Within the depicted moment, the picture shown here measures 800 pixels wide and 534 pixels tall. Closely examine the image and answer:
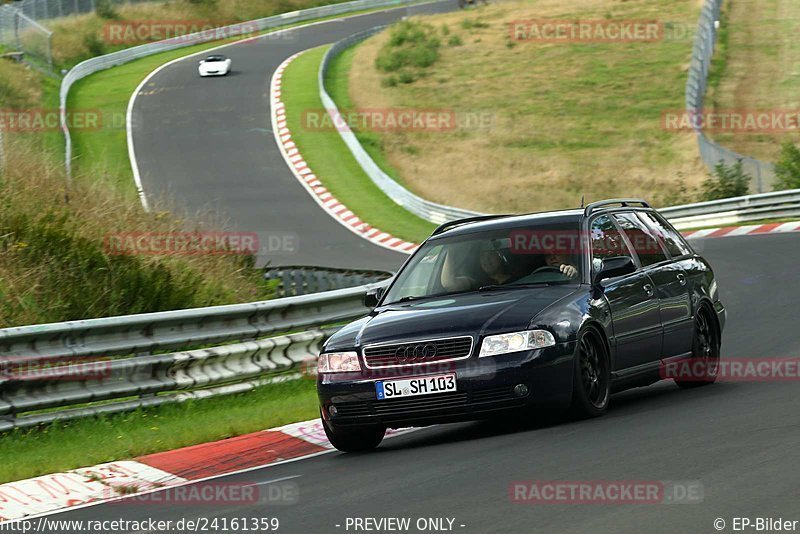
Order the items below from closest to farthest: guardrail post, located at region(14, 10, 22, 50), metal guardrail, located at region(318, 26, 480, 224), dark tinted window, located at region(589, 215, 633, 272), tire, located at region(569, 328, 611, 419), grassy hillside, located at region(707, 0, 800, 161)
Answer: tire, located at region(569, 328, 611, 419)
dark tinted window, located at region(589, 215, 633, 272)
metal guardrail, located at region(318, 26, 480, 224)
grassy hillside, located at region(707, 0, 800, 161)
guardrail post, located at region(14, 10, 22, 50)

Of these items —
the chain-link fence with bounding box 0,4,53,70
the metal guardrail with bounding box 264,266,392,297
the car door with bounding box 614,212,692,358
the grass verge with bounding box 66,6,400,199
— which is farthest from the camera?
the chain-link fence with bounding box 0,4,53,70

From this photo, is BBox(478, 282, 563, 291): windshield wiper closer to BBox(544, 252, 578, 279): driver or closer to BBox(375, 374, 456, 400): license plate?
BBox(544, 252, 578, 279): driver

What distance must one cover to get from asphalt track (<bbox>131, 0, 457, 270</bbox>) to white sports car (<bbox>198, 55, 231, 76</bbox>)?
40 cm

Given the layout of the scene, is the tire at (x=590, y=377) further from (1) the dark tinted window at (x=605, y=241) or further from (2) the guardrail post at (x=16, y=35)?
(2) the guardrail post at (x=16, y=35)

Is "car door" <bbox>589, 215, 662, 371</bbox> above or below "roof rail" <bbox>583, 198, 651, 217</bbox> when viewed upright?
below

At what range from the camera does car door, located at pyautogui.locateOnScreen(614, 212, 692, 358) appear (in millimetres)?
10672

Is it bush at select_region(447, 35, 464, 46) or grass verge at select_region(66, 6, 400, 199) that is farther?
bush at select_region(447, 35, 464, 46)

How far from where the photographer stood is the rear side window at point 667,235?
11328 millimetres

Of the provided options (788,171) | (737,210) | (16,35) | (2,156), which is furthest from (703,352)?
(16,35)

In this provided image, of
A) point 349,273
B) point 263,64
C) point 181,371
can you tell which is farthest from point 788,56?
point 181,371

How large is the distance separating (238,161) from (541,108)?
44.0 feet

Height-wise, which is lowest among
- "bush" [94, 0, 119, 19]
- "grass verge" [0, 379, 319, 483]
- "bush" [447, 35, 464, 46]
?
"bush" [447, 35, 464, 46]

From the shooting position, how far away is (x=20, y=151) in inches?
705

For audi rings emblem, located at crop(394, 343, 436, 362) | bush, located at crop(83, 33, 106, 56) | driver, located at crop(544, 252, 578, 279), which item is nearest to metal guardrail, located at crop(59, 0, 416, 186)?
bush, located at crop(83, 33, 106, 56)
